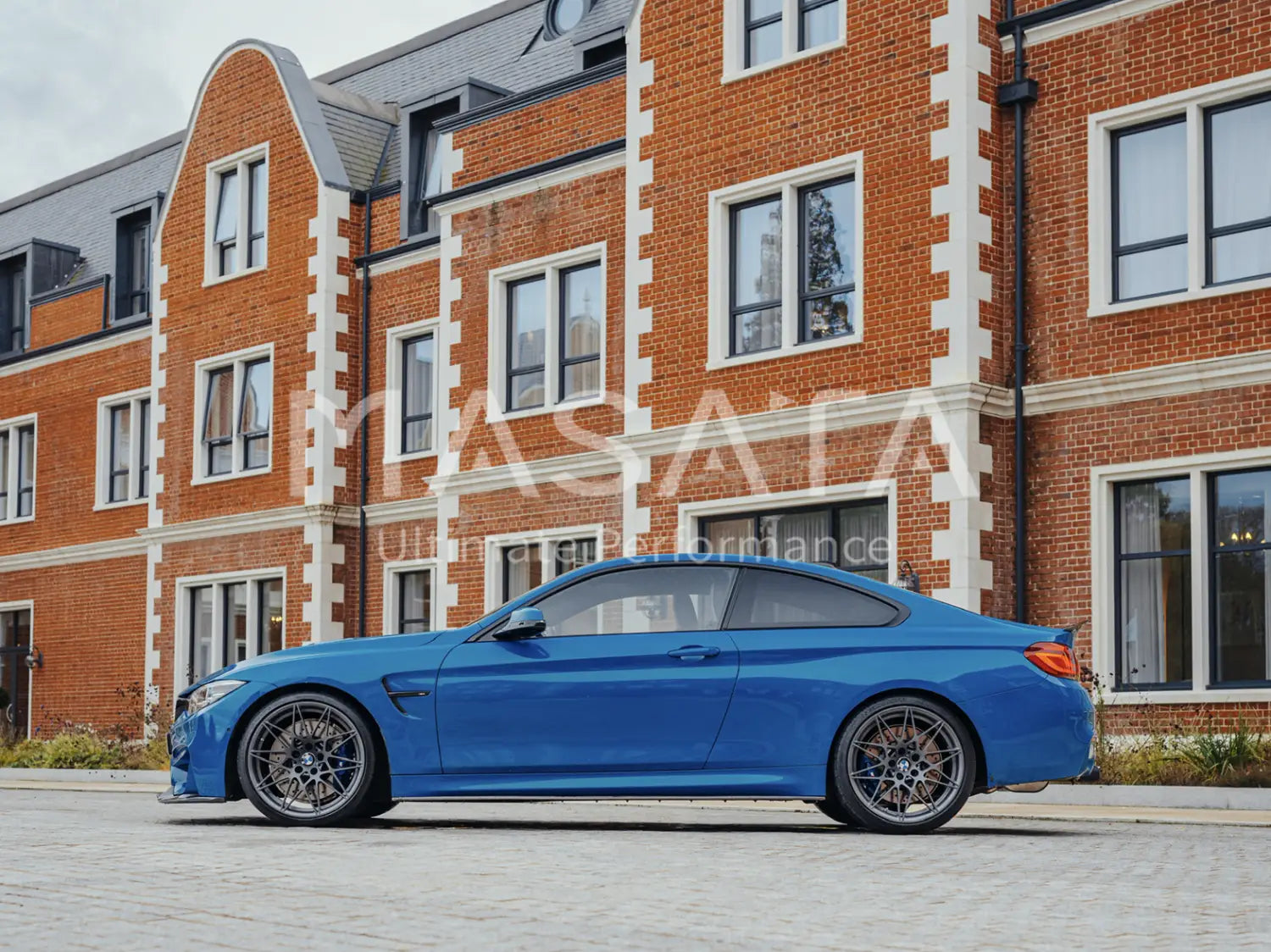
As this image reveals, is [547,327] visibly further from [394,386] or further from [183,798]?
[183,798]

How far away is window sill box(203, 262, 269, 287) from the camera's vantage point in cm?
2473

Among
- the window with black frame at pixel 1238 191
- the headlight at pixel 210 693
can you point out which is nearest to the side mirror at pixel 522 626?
the headlight at pixel 210 693

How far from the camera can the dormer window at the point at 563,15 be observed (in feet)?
80.9

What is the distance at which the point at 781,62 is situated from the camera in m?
17.3

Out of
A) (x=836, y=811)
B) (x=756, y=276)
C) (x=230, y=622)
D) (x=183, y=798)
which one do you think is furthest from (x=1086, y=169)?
(x=230, y=622)

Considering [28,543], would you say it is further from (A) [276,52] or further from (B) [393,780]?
(B) [393,780]

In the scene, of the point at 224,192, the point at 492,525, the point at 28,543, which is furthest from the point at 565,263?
the point at 28,543

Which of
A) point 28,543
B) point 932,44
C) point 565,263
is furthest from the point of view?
point 28,543

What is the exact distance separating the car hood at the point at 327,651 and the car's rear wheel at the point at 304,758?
7.7 inches

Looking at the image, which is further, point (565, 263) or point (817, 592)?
point (565, 263)

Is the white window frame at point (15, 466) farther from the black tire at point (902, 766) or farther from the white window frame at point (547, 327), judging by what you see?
the black tire at point (902, 766)

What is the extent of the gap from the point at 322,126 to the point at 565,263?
19.1ft

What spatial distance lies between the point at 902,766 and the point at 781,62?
33.2 feet

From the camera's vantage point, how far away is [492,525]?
20.6 meters
